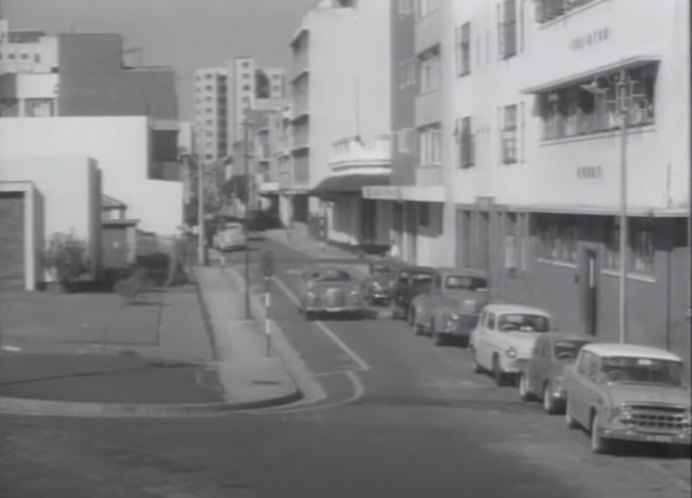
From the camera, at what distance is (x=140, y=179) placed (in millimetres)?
31312

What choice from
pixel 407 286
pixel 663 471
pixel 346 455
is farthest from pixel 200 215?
pixel 663 471

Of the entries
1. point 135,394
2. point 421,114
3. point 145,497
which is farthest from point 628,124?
point 421,114

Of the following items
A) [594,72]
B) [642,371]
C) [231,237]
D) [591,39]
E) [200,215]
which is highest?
[591,39]

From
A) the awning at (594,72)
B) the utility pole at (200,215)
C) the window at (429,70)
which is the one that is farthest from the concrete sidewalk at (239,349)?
the window at (429,70)

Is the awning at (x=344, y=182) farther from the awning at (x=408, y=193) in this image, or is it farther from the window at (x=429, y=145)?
the window at (x=429, y=145)

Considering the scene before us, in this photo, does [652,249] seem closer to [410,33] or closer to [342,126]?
[410,33]

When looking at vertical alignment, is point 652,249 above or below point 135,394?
above

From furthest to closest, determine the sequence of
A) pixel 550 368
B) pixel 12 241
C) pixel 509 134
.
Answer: pixel 509 134 → pixel 12 241 → pixel 550 368

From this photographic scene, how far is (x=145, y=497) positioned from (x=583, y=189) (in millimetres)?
18876

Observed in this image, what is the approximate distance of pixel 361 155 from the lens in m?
58.5

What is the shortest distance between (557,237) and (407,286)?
3605mm

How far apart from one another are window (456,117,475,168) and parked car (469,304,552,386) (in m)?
17.3

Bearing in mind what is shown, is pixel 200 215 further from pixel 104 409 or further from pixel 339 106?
pixel 339 106

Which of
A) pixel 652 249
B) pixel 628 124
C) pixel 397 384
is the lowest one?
pixel 397 384
